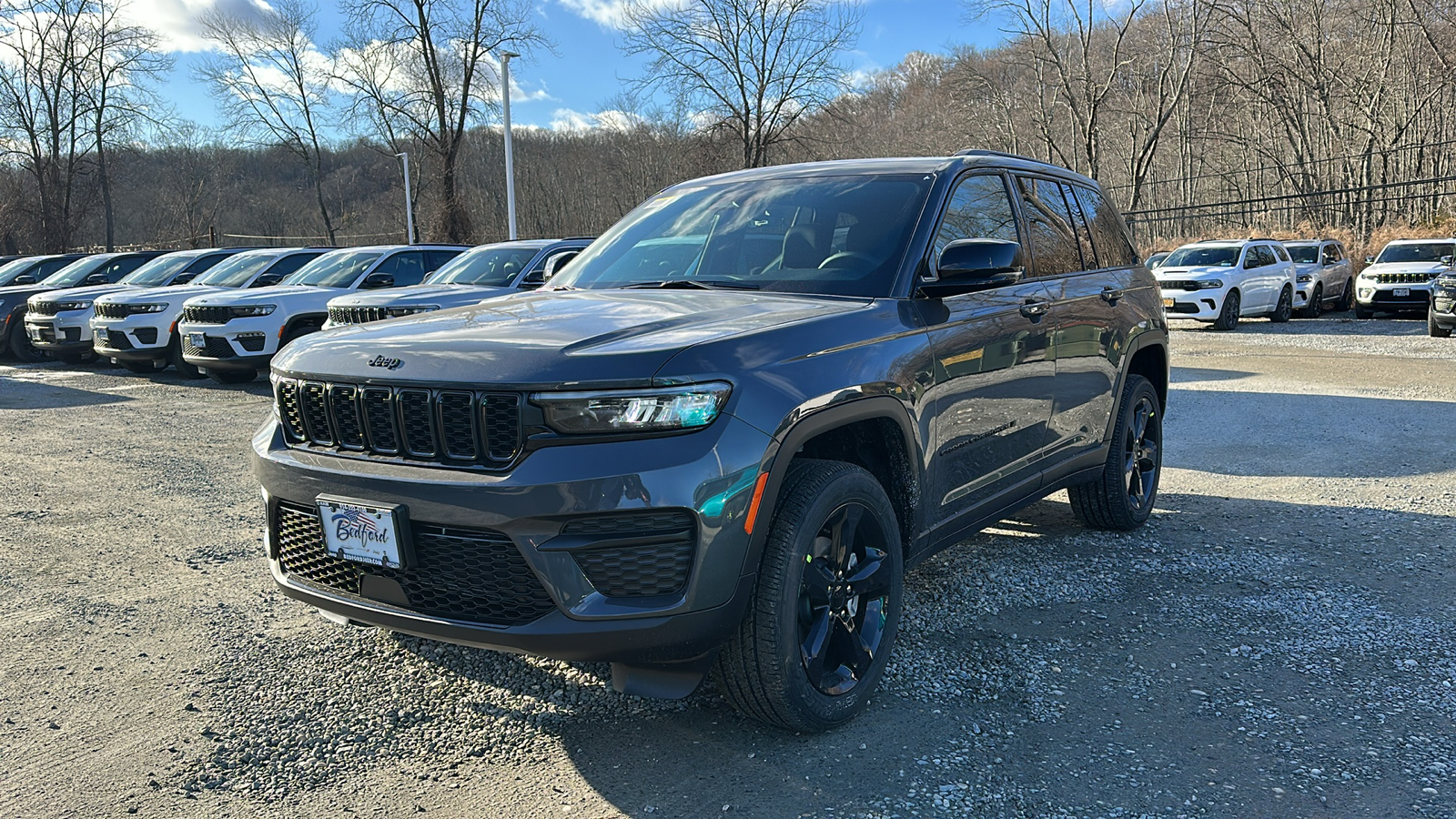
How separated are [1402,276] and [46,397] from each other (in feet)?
72.2

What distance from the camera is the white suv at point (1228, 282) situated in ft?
60.7

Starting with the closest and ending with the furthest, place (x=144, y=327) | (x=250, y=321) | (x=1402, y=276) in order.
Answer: (x=250, y=321) < (x=144, y=327) < (x=1402, y=276)

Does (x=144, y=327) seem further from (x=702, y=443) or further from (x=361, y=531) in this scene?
(x=702, y=443)

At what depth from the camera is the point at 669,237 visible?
422 centimetres

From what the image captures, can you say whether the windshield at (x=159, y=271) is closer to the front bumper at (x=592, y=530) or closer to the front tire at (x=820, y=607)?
the front bumper at (x=592, y=530)

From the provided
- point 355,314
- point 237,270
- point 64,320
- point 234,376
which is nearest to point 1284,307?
point 355,314

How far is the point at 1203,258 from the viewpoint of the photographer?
19516 millimetres

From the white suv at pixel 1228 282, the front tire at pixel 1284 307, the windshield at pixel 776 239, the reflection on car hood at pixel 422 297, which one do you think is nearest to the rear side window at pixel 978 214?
the windshield at pixel 776 239

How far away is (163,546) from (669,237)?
3107 mm

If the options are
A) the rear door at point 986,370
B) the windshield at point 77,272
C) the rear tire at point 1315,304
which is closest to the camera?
the rear door at point 986,370

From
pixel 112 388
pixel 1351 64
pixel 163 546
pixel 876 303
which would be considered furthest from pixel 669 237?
pixel 1351 64

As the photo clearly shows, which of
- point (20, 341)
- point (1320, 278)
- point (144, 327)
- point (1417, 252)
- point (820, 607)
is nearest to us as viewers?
point (820, 607)

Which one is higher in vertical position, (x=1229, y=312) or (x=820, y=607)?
(x=1229, y=312)

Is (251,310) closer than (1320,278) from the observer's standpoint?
Yes
